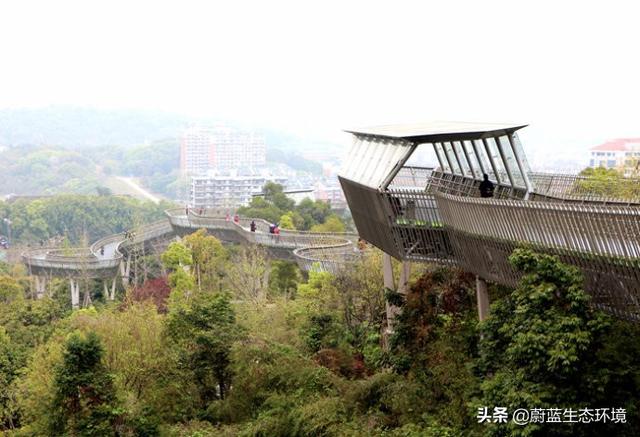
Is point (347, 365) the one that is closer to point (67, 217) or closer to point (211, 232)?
point (211, 232)

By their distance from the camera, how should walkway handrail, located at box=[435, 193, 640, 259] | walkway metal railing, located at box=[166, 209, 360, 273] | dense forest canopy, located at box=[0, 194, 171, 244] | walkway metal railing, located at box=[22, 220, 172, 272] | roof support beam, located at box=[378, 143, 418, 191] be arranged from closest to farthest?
walkway handrail, located at box=[435, 193, 640, 259]
roof support beam, located at box=[378, 143, 418, 191]
walkway metal railing, located at box=[166, 209, 360, 273]
walkway metal railing, located at box=[22, 220, 172, 272]
dense forest canopy, located at box=[0, 194, 171, 244]

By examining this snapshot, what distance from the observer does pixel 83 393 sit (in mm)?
19562

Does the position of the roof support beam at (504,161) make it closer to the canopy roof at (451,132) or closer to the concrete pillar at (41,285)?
the canopy roof at (451,132)

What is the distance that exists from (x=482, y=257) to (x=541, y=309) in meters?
3.31

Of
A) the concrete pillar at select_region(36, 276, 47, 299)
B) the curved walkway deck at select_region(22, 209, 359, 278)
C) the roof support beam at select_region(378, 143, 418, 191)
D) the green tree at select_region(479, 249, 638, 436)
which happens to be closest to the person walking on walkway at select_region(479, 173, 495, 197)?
the roof support beam at select_region(378, 143, 418, 191)

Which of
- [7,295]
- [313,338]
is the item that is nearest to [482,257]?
[313,338]

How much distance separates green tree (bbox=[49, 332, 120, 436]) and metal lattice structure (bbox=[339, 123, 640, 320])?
6.15 meters

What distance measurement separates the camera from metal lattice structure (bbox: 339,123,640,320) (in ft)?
41.4

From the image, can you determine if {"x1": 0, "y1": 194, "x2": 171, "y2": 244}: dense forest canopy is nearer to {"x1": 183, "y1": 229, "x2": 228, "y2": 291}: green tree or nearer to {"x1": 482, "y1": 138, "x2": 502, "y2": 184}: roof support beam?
{"x1": 183, "y1": 229, "x2": 228, "y2": 291}: green tree

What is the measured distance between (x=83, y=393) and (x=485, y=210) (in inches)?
354

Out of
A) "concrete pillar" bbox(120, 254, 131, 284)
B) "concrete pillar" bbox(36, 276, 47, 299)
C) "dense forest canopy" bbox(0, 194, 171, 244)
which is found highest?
"concrete pillar" bbox(120, 254, 131, 284)

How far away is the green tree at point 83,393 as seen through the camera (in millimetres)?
19297

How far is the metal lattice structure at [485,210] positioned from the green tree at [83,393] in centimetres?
615

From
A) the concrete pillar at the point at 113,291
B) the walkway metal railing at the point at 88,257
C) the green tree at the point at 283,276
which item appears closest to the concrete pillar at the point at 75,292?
the walkway metal railing at the point at 88,257
